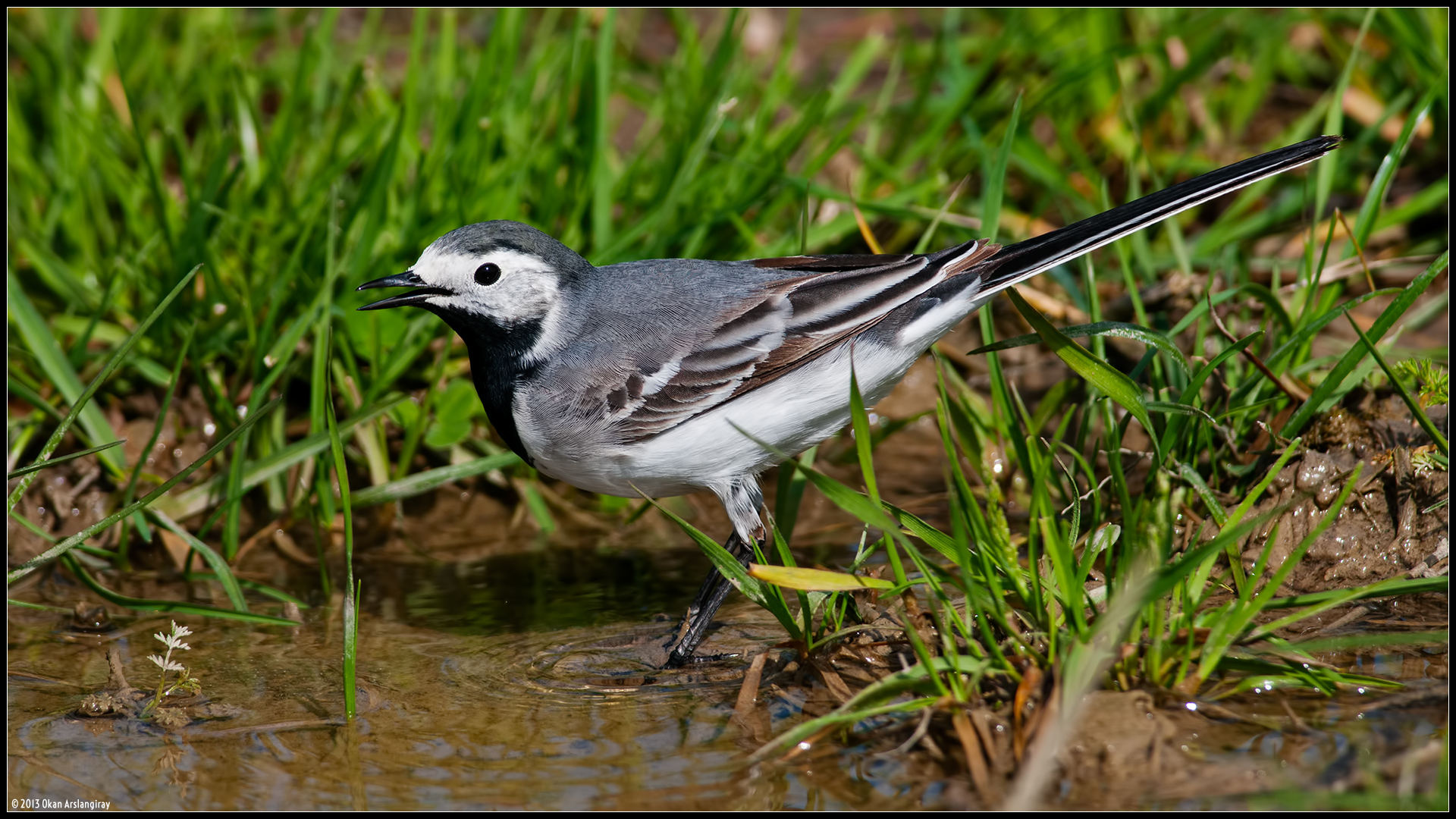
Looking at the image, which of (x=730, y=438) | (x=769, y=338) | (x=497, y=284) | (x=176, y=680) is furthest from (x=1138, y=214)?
(x=176, y=680)

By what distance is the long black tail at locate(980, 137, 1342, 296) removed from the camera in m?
4.21

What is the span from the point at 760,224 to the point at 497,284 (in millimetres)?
2142

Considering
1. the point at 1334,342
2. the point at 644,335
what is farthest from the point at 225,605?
the point at 1334,342

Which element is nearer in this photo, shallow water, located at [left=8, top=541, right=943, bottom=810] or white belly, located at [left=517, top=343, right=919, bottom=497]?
shallow water, located at [left=8, top=541, right=943, bottom=810]

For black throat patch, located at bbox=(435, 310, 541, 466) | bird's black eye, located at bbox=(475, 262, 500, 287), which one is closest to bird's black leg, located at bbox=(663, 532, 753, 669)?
black throat patch, located at bbox=(435, 310, 541, 466)

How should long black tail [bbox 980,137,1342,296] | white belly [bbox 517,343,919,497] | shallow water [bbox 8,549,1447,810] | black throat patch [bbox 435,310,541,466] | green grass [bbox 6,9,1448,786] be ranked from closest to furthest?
shallow water [bbox 8,549,1447,810] < green grass [bbox 6,9,1448,786] < long black tail [bbox 980,137,1342,296] < white belly [bbox 517,343,919,497] < black throat patch [bbox 435,310,541,466]

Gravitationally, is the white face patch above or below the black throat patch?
above

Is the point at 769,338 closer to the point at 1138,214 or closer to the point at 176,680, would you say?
the point at 1138,214

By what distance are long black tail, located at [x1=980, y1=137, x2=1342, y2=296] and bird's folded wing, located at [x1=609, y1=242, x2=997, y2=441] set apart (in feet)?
0.56

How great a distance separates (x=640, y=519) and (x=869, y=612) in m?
2.10

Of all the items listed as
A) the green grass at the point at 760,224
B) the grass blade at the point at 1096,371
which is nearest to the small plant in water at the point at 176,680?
the green grass at the point at 760,224

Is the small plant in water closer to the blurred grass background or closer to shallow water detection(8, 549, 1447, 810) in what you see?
shallow water detection(8, 549, 1447, 810)

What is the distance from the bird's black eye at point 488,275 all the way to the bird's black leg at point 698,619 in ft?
4.34

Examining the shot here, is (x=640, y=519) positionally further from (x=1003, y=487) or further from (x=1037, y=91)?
(x=1037, y=91)
